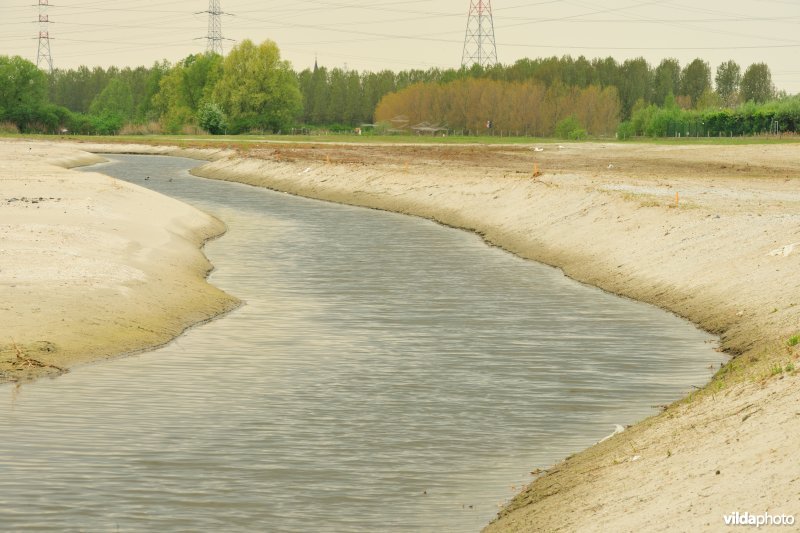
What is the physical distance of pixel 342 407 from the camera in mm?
21203

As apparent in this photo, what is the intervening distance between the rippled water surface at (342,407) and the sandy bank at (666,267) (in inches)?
49.6

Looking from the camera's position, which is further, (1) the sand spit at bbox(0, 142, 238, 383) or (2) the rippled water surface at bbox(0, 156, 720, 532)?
(1) the sand spit at bbox(0, 142, 238, 383)

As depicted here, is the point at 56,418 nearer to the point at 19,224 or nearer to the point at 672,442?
the point at 672,442

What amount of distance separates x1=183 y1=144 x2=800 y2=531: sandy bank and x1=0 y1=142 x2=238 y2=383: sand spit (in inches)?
471

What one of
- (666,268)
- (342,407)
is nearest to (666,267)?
(666,268)

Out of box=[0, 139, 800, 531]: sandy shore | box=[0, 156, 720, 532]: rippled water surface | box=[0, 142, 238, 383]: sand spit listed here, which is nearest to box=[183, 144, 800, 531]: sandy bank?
box=[0, 139, 800, 531]: sandy shore

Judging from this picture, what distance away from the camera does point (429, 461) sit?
1775cm

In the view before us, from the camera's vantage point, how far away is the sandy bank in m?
14.1

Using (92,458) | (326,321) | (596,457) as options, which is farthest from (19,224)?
(596,457)

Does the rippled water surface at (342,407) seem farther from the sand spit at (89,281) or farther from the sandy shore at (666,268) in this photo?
the sandy shore at (666,268)

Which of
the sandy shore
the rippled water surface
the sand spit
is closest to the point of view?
the sandy shore

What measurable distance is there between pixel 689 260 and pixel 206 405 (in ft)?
66.1

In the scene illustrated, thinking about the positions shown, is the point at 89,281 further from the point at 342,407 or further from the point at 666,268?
the point at 666,268

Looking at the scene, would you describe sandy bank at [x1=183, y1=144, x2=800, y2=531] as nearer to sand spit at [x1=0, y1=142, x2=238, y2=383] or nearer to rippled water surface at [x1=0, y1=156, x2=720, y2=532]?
Result: rippled water surface at [x1=0, y1=156, x2=720, y2=532]
